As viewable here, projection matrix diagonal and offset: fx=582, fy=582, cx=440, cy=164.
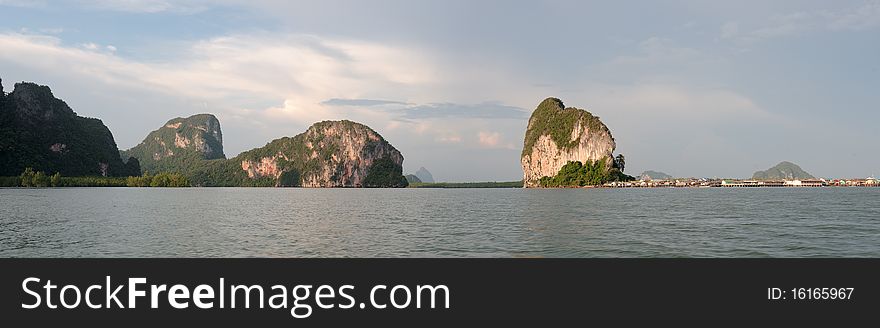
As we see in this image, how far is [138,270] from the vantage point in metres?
16.0

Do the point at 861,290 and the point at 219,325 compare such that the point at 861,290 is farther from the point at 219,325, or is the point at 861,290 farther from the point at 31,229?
the point at 31,229

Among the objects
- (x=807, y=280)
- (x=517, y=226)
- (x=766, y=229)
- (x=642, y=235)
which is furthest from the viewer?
(x=517, y=226)

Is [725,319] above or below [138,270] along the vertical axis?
below

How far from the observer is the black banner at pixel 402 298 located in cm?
1470

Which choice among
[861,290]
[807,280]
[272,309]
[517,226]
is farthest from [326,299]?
[517,226]

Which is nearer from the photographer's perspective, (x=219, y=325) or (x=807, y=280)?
(x=219, y=325)

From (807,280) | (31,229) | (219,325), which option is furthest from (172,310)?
(31,229)

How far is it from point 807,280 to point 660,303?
4898 millimetres

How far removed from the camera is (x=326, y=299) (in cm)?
1516

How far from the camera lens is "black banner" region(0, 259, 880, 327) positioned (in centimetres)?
1470

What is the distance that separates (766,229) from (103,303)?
161ft

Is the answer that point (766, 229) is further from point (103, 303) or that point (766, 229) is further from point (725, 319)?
point (103, 303)

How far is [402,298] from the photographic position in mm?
15117

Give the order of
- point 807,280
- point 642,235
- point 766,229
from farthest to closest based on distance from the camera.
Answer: point 766,229, point 642,235, point 807,280
